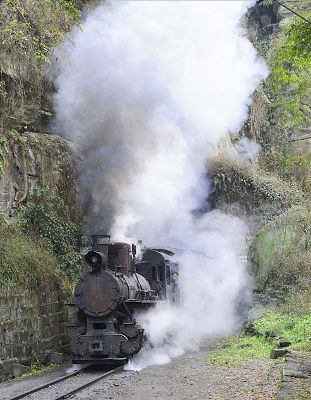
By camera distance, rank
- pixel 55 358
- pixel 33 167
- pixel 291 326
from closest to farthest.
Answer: pixel 55 358 < pixel 291 326 < pixel 33 167

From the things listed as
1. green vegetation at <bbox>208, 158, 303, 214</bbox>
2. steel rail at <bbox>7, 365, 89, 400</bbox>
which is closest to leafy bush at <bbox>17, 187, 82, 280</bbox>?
steel rail at <bbox>7, 365, 89, 400</bbox>

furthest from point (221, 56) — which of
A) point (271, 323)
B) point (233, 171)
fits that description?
point (271, 323)

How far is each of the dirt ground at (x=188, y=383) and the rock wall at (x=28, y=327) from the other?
775 mm

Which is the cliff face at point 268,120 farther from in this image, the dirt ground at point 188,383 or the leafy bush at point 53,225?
the dirt ground at point 188,383

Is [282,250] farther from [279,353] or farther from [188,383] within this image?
[188,383]

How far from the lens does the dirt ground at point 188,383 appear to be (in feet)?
23.3

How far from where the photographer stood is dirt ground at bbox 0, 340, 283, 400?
23.3ft

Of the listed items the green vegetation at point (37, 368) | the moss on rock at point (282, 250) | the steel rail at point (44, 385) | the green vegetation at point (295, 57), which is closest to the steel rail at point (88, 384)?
the steel rail at point (44, 385)

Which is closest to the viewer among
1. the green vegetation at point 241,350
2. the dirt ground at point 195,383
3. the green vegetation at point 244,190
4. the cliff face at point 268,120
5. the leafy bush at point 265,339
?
the dirt ground at point 195,383

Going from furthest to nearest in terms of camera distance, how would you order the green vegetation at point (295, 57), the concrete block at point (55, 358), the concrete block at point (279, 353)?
the concrete block at point (55, 358)
the concrete block at point (279, 353)
the green vegetation at point (295, 57)

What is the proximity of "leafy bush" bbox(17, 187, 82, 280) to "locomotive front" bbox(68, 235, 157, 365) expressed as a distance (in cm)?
300

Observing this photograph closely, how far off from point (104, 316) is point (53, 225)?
418cm

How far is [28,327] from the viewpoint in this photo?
440 inches

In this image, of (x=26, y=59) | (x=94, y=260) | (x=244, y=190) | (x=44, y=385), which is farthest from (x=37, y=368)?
(x=244, y=190)
